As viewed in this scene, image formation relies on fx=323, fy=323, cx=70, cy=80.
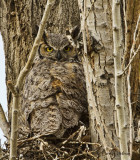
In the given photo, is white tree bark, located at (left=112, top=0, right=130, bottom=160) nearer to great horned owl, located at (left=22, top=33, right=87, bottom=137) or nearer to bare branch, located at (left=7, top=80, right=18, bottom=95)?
bare branch, located at (left=7, top=80, right=18, bottom=95)

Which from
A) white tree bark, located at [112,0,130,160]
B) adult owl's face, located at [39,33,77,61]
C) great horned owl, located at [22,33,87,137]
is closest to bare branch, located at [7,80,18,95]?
white tree bark, located at [112,0,130,160]

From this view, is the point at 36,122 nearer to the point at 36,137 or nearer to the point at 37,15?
the point at 36,137

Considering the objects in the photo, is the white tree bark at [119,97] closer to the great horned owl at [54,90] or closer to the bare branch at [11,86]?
the bare branch at [11,86]

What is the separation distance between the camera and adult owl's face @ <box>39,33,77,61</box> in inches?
158

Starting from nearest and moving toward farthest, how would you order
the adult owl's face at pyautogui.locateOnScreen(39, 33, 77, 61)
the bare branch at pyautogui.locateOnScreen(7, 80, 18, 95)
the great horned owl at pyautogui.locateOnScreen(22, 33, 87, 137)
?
the bare branch at pyautogui.locateOnScreen(7, 80, 18, 95), the great horned owl at pyautogui.locateOnScreen(22, 33, 87, 137), the adult owl's face at pyautogui.locateOnScreen(39, 33, 77, 61)

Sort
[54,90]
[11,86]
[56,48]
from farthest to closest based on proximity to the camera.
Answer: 1. [56,48]
2. [54,90]
3. [11,86]

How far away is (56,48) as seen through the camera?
4.05 m

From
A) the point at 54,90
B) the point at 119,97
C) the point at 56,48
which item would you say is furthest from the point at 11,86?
the point at 56,48

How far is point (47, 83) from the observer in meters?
3.55

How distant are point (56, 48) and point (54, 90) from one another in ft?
2.53

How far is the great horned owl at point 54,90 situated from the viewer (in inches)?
127

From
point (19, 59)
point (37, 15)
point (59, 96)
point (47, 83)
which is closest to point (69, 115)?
point (59, 96)

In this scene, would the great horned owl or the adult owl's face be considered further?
the adult owl's face

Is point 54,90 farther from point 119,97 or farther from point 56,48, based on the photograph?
point 119,97
